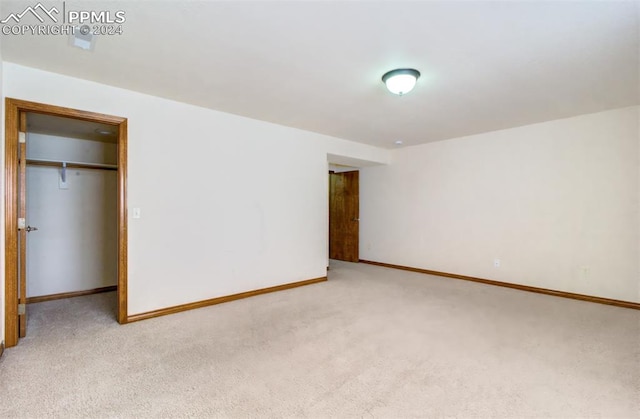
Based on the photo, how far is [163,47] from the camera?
2289mm

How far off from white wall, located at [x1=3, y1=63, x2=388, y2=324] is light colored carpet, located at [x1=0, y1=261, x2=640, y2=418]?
1.73 feet

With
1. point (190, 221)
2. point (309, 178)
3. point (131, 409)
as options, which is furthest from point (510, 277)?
point (131, 409)

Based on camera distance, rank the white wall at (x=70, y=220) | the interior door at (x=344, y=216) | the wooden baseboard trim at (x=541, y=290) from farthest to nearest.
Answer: the interior door at (x=344, y=216) → the white wall at (x=70, y=220) → the wooden baseboard trim at (x=541, y=290)

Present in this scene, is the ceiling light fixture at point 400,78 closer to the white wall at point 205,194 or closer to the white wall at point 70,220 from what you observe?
the white wall at point 205,194

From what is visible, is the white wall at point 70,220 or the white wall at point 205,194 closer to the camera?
the white wall at point 205,194

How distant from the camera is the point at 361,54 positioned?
2.38 metres

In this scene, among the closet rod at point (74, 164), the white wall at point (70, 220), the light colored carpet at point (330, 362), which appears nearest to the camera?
the light colored carpet at point (330, 362)

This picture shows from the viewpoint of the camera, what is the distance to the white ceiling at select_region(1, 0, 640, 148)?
6.19 feet

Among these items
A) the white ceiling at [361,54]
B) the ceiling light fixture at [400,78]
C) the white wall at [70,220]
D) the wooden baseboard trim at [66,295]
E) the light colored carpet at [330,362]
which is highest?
the white ceiling at [361,54]

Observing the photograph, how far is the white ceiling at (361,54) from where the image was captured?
74.3 inches

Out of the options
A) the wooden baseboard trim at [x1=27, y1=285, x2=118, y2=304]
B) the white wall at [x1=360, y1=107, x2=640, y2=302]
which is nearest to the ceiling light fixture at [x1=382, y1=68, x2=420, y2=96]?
the white wall at [x1=360, y1=107, x2=640, y2=302]

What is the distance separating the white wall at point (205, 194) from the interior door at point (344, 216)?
202cm

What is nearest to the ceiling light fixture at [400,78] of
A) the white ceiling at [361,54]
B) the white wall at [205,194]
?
the white ceiling at [361,54]

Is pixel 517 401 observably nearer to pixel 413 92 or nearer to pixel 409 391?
pixel 409 391
